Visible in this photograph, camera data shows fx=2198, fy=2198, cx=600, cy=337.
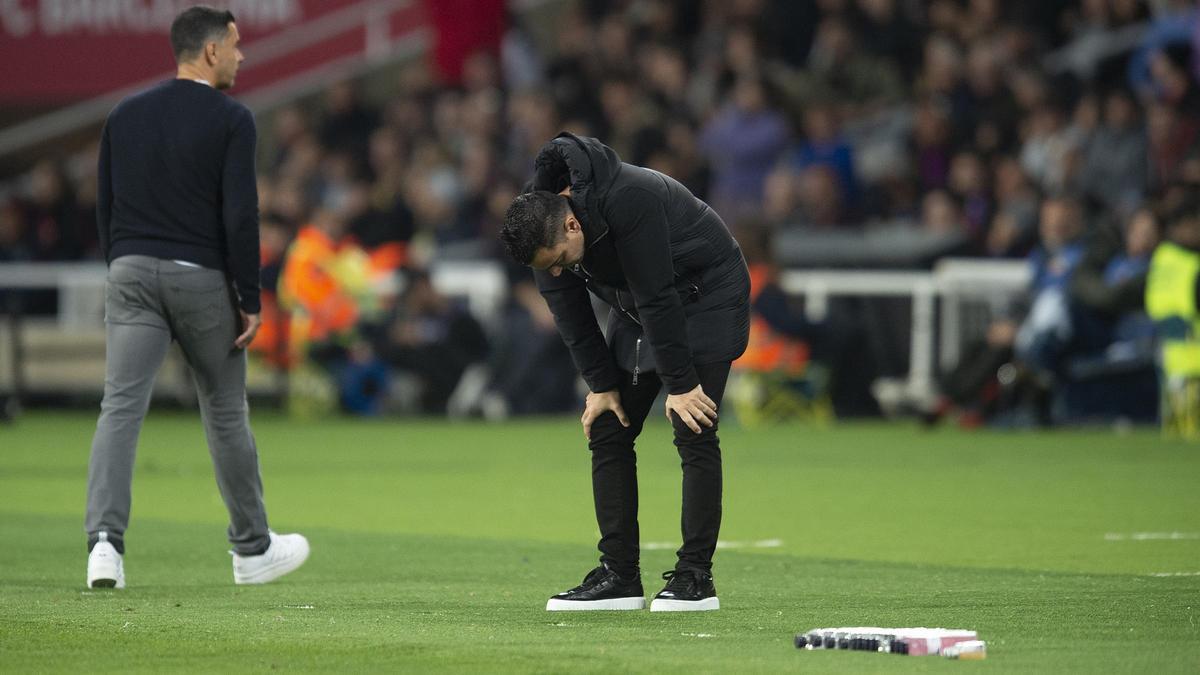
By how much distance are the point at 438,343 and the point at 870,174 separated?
15.8 feet

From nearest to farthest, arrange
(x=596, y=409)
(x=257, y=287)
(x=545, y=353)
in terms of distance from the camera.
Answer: (x=596, y=409) → (x=257, y=287) → (x=545, y=353)

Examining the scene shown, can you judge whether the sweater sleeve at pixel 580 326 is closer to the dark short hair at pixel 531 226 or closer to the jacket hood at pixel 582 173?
the jacket hood at pixel 582 173

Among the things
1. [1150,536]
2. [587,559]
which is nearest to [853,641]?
[587,559]

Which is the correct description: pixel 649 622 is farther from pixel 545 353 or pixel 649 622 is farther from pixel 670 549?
pixel 545 353

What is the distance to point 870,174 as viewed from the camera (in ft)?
73.9

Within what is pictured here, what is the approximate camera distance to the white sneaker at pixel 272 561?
8.45m

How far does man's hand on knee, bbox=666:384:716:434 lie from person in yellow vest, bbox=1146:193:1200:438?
1021cm

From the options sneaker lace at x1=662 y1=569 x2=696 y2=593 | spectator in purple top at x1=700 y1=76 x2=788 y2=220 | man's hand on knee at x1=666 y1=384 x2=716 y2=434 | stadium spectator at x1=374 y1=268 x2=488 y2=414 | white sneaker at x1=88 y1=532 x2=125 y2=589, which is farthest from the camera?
spectator in purple top at x1=700 y1=76 x2=788 y2=220

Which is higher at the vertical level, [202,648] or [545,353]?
[545,353]

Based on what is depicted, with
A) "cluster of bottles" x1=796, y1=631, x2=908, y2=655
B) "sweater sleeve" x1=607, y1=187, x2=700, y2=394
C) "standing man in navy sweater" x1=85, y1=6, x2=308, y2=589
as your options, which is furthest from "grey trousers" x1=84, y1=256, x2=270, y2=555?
"cluster of bottles" x1=796, y1=631, x2=908, y2=655

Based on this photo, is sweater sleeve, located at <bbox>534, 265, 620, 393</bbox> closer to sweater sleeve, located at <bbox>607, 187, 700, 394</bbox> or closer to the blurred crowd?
sweater sleeve, located at <bbox>607, 187, 700, 394</bbox>

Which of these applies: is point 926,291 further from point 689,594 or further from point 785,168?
point 689,594

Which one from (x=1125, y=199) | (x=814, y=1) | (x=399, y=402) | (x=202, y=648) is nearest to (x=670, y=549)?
(x=202, y=648)

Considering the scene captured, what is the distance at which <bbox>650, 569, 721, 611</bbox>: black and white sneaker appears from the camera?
7289 mm
